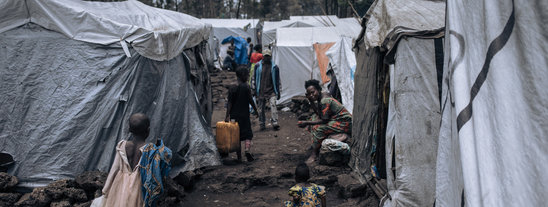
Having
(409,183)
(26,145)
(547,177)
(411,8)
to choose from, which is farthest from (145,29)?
(547,177)

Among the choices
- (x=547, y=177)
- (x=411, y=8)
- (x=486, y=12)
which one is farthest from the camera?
(x=411, y=8)

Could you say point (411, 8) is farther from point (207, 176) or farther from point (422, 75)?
point (207, 176)

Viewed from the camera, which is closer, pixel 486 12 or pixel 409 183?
pixel 486 12

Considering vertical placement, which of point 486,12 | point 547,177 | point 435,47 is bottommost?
point 547,177

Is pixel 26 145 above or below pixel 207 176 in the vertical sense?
above

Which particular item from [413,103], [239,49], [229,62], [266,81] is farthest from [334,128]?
[239,49]

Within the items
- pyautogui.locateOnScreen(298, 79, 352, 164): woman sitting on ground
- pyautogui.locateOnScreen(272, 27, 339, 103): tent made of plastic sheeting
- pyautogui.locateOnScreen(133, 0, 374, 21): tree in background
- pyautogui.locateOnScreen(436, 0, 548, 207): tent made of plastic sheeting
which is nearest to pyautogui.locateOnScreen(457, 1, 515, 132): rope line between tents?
pyautogui.locateOnScreen(436, 0, 548, 207): tent made of plastic sheeting

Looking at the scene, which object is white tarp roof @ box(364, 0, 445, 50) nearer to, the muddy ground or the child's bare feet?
the muddy ground

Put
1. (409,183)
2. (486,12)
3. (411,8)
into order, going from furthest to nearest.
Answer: (411,8), (409,183), (486,12)

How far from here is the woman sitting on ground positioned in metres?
6.08

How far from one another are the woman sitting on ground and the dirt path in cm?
55

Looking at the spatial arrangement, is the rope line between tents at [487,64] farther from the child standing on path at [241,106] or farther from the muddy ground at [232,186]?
the child standing on path at [241,106]

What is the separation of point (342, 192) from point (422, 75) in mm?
2005

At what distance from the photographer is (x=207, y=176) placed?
6.00m
